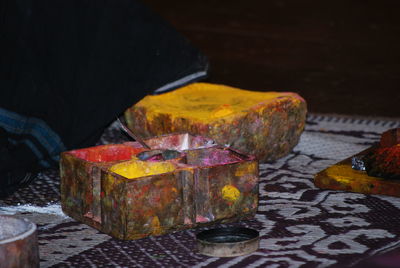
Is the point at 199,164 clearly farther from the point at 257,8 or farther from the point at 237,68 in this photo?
the point at 257,8

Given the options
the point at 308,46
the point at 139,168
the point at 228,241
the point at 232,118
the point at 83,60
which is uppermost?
the point at 308,46

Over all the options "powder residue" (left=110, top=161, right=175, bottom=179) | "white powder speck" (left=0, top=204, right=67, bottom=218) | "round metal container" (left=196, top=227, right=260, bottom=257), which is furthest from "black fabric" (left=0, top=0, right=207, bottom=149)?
"round metal container" (left=196, top=227, right=260, bottom=257)

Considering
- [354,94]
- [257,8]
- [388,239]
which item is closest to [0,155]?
[388,239]

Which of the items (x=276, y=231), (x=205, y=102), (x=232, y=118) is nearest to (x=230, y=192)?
(x=276, y=231)

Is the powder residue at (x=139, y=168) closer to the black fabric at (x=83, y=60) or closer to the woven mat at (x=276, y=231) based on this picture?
the woven mat at (x=276, y=231)

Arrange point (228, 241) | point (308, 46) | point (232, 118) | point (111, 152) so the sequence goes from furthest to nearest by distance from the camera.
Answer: point (308, 46) < point (232, 118) < point (111, 152) < point (228, 241)

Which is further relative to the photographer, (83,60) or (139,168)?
(83,60)

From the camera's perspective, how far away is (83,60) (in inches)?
113

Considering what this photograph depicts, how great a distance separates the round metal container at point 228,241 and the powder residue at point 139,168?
0.21m

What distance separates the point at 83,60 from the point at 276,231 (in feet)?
3.05

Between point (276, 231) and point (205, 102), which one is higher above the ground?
point (205, 102)

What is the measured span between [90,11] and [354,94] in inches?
53.6

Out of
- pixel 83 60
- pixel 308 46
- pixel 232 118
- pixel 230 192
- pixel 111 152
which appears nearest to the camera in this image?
pixel 230 192

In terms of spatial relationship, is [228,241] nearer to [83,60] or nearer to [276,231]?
[276,231]
